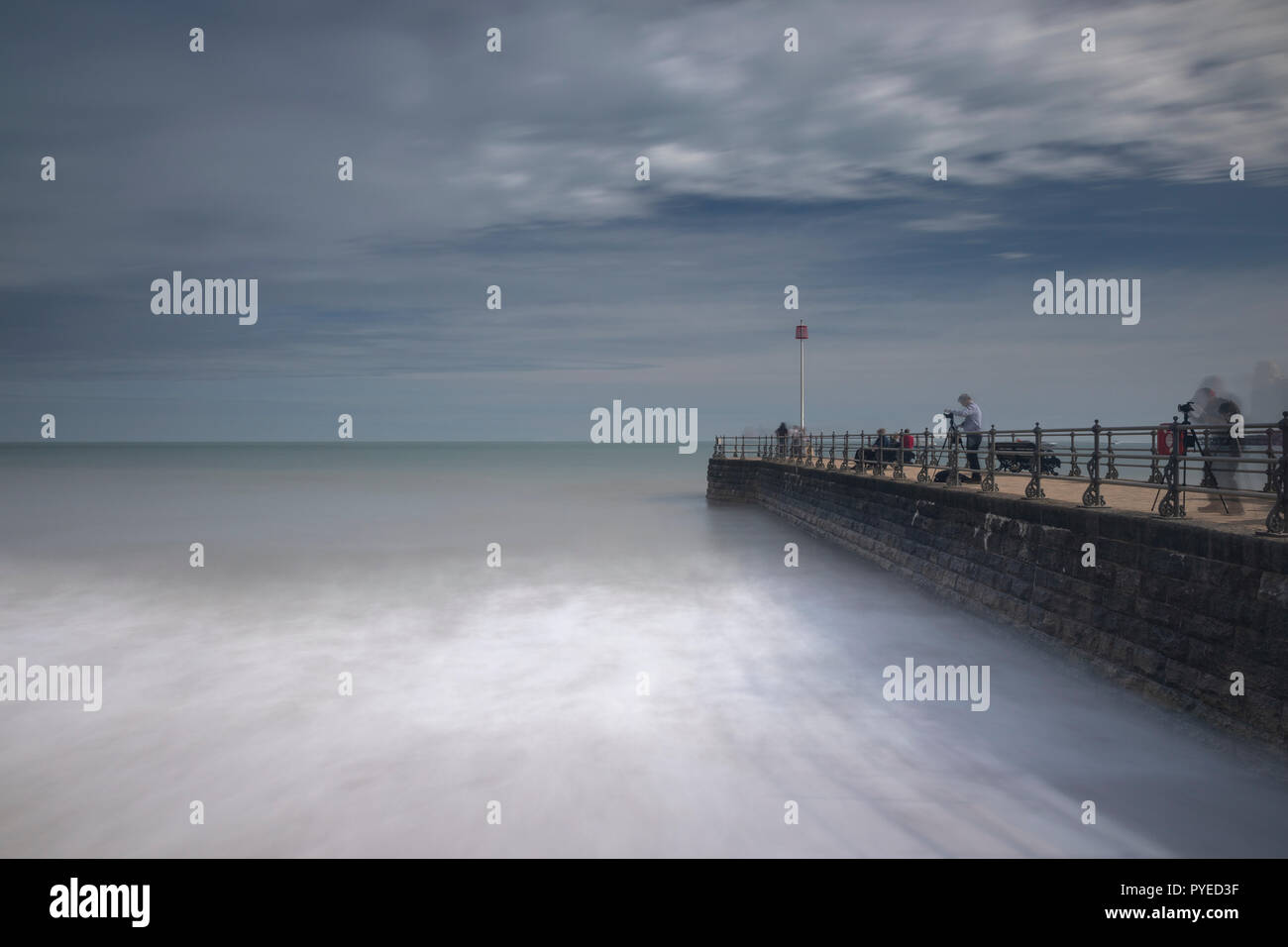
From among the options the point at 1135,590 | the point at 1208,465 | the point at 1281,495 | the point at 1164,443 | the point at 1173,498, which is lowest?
the point at 1135,590

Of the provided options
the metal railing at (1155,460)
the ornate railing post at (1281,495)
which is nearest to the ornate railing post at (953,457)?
Result: the metal railing at (1155,460)

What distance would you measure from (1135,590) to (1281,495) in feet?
6.90

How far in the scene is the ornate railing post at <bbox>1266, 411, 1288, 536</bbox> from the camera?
745 centimetres

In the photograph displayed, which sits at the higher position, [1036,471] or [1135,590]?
[1036,471]

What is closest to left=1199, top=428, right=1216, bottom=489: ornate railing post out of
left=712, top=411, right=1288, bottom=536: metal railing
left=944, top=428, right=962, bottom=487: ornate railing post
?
left=712, top=411, right=1288, bottom=536: metal railing

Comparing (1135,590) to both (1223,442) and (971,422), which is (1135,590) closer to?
(1223,442)

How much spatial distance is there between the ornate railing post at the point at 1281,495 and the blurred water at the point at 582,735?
6.51 ft

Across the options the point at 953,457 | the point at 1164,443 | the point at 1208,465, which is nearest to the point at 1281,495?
the point at 1208,465

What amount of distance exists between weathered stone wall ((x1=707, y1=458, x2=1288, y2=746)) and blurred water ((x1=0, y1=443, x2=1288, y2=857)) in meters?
0.36

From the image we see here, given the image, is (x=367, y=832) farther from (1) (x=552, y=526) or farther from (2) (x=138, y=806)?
(1) (x=552, y=526)

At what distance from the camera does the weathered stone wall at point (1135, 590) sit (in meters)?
7.37

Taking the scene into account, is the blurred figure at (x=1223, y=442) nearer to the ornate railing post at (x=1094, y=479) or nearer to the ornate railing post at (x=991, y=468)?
the ornate railing post at (x=1094, y=479)

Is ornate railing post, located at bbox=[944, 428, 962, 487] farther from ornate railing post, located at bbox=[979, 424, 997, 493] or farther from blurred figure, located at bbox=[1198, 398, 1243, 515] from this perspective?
blurred figure, located at bbox=[1198, 398, 1243, 515]

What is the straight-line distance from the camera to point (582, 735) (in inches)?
368
